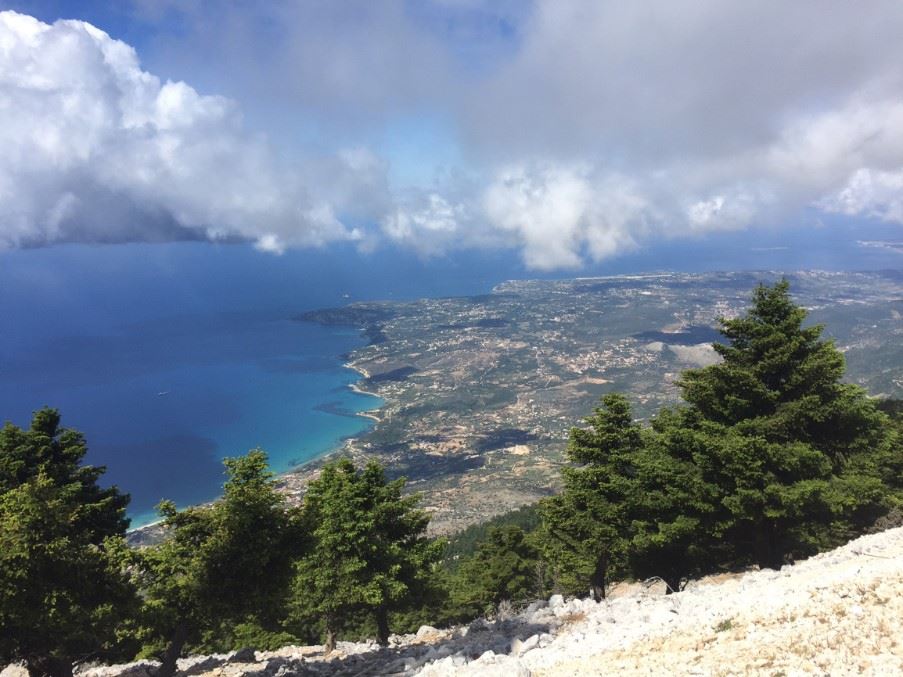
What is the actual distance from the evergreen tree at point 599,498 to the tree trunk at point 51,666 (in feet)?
52.7

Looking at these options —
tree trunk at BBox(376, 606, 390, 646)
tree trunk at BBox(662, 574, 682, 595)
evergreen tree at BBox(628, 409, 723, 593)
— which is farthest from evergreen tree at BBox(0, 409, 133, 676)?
tree trunk at BBox(662, 574, 682, 595)

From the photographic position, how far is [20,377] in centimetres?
18312

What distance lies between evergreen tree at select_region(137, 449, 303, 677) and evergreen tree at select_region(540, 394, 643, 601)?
1145 centimetres

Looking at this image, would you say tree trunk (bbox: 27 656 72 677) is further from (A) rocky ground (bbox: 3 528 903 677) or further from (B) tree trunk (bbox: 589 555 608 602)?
(B) tree trunk (bbox: 589 555 608 602)

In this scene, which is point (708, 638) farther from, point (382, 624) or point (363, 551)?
point (382, 624)

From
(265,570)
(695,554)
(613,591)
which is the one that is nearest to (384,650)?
(265,570)

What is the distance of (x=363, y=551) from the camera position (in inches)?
704

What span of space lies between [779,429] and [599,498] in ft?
22.5

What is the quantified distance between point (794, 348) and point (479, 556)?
29874 millimetres

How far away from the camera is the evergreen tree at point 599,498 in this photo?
19.0m

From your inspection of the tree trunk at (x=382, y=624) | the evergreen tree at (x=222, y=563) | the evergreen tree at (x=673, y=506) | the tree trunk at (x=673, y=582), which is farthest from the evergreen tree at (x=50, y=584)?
the tree trunk at (x=673, y=582)

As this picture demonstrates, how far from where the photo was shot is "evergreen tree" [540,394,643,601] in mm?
19000

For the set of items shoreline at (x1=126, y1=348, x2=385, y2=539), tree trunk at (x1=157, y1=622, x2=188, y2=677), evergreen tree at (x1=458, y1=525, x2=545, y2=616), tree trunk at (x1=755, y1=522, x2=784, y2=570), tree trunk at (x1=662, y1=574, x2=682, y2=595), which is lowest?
shoreline at (x1=126, y1=348, x2=385, y2=539)

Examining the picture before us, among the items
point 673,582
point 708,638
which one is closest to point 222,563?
point 708,638
